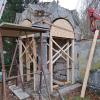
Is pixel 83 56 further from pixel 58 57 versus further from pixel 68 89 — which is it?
pixel 68 89

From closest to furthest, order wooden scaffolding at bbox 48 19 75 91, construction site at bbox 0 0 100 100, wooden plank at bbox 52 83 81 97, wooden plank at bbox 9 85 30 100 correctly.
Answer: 1. wooden plank at bbox 9 85 30 100
2. construction site at bbox 0 0 100 100
3. wooden scaffolding at bbox 48 19 75 91
4. wooden plank at bbox 52 83 81 97

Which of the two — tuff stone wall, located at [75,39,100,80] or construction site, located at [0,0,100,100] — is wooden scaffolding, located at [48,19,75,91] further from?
tuff stone wall, located at [75,39,100,80]

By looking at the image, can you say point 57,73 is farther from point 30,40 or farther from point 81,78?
point 30,40

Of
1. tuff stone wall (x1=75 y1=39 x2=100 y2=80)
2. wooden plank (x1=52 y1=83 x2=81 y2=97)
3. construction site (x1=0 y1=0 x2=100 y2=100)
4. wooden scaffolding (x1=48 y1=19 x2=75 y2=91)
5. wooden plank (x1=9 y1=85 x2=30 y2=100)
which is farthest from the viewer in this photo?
tuff stone wall (x1=75 y1=39 x2=100 y2=80)

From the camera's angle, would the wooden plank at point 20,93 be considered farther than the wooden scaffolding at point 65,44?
No

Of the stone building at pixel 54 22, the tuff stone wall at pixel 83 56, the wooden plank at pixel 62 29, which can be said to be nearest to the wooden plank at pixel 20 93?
the stone building at pixel 54 22

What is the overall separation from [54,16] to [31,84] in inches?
115

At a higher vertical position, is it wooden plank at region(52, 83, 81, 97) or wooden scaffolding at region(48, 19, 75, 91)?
wooden scaffolding at region(48, 19, 75, 91)

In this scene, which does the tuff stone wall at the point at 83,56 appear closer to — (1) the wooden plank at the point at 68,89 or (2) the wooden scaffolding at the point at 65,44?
(2) the wooden scaffolding at the point at 65,44

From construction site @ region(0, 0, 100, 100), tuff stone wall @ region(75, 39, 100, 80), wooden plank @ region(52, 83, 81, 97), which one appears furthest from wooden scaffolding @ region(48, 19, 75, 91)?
wooden plank @ region(52, 83, 81, 97)

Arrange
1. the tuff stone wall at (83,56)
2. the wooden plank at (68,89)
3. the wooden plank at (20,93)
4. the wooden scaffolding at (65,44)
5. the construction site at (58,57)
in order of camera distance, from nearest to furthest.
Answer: the wooden plank at (20,93) → the construction site at (58,57) → the wooden scaffolding at (65,44) → the wooden plank at (68,89) → the tuff stone wall at (83,56)

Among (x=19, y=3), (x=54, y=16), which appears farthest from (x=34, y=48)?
(x=19, y=3)

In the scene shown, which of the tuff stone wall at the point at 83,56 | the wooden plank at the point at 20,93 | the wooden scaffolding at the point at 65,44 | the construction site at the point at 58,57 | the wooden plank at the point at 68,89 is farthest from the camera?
the tuff stone wall at the point at 83,56

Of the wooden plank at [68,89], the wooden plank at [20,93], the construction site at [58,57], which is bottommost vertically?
the wooden plank at [68,89]
